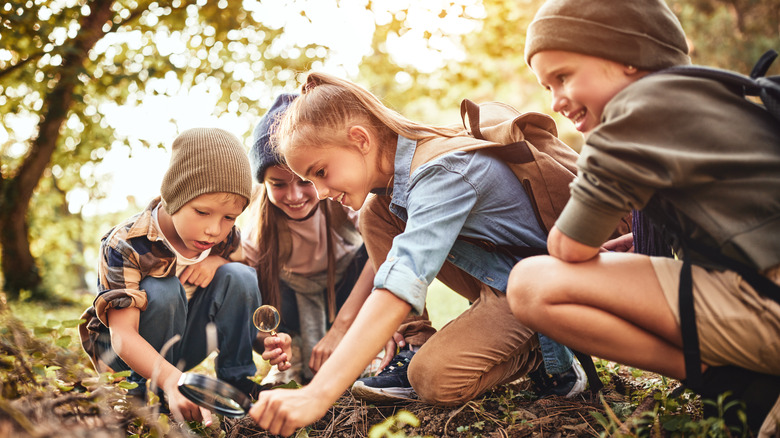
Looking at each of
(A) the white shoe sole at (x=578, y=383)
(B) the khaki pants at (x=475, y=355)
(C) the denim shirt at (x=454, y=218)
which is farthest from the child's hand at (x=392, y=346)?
(A) the white shoe sole at (x=578, y=383)

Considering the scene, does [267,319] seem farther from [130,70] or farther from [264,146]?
[130,70]

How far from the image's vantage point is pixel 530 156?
2.31 meters

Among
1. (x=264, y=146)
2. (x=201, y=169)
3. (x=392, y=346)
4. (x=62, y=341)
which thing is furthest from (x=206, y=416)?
(x=264, y=146)

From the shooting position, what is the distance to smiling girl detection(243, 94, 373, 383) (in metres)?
3.14

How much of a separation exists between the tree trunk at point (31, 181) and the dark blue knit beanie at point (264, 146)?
3.09m

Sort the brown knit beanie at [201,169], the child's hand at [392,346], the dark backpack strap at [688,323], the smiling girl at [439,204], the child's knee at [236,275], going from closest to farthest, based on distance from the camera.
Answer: the dark backpack strap at [688,323], the smiling girl at [439,204], the brown knit beanie at [201,169], the child's hand at [392,346], the child's knee at [236,275]

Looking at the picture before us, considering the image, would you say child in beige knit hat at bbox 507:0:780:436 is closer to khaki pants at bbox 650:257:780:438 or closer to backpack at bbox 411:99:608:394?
khaki pants at bbox 650:257:780:438

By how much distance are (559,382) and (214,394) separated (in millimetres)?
1394

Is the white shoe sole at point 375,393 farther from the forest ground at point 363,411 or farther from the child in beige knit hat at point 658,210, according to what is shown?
the child in beige knit hat at point 658,210

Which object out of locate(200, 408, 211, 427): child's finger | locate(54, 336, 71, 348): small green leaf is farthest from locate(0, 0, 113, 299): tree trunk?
locate(200, 408, 211, 427): child's finger

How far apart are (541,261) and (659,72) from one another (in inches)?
25.2

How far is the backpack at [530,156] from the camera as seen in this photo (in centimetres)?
228

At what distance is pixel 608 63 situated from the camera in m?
1.74

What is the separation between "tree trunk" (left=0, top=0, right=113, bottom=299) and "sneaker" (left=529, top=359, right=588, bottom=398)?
486 centimetres
